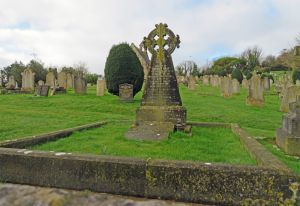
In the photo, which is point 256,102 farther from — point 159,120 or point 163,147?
point 163,147

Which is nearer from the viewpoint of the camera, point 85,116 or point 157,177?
point 157,177

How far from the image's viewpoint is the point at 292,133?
7168mm

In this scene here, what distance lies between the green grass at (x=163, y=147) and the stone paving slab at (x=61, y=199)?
1.12 metres

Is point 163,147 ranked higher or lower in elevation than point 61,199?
higher

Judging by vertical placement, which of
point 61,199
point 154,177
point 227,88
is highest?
point 227,88

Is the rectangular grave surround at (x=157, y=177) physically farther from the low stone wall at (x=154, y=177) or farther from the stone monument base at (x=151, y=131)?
the stone monument base at (x=151, y=131)

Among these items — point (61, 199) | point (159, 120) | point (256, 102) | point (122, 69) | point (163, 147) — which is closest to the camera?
point (61, 199)

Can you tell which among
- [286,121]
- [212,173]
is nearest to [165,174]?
[212,173]

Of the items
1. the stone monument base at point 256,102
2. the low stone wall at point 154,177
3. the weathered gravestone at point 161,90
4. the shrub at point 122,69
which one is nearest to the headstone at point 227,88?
the stone monument base at point 256,102

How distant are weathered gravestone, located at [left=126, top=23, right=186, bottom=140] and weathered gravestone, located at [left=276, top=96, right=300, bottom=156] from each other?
261 centimetres

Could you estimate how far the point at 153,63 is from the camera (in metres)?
8.45

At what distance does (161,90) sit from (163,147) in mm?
2695

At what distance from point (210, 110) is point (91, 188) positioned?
1203 centimetres

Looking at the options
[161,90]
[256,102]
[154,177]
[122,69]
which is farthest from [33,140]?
[256,102]
